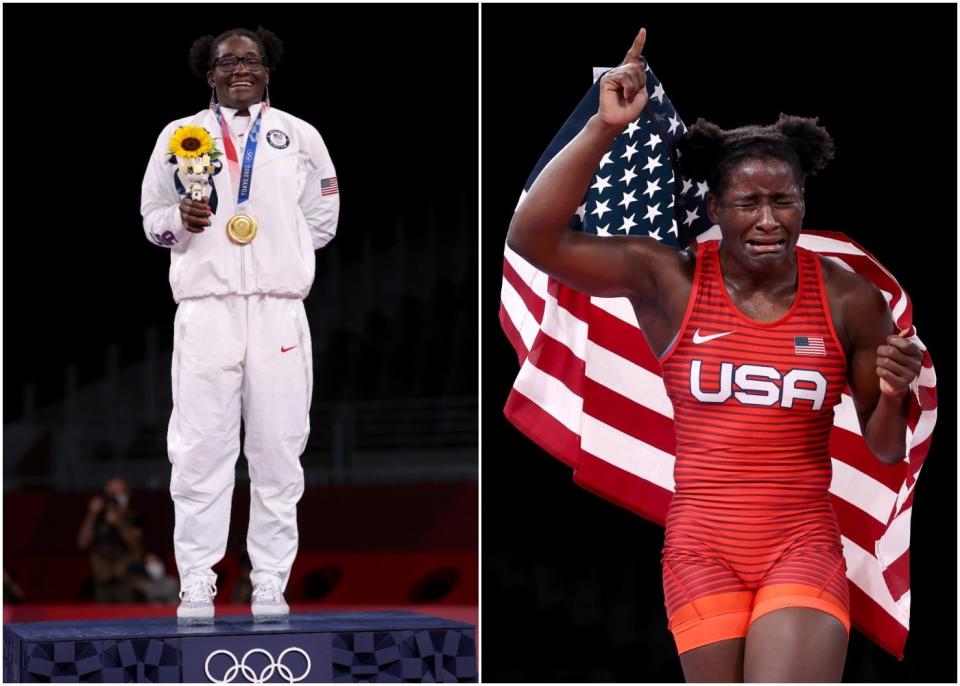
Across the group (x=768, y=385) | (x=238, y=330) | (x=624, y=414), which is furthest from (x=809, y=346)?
(x=238, y=330)

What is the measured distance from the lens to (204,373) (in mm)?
4492

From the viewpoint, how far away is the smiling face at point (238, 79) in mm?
4625

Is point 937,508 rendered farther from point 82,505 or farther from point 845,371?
point 82,505

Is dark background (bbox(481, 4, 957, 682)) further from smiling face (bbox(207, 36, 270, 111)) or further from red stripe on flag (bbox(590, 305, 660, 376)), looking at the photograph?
red stripe on flag (bbox(590, 305, 660, 376))

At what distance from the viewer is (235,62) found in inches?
182

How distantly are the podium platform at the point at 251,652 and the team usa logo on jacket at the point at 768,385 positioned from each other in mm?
1688

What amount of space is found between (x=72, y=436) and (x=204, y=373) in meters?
7.93

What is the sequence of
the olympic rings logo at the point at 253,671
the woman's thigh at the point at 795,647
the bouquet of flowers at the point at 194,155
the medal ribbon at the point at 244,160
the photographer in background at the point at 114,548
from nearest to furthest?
the woman's thigh at the point at 795,647 < the olympic rings logo at the point at 253,671 < the bouquet of flowers at the point at 194,155 < the medal ribbon at the point at 244,160 < the photographer in background at the point at 114,548

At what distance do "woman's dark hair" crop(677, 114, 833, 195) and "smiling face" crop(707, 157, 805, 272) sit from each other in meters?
0.03

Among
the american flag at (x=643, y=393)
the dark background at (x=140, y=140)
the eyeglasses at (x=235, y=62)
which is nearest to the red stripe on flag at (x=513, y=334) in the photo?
the american flag at (x=643, y=393)

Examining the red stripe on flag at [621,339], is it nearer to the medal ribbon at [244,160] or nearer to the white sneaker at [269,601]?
the medal ribbon at [244,160]

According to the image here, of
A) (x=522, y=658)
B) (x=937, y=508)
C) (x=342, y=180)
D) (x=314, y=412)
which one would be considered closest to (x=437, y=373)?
(x=314, y=412)

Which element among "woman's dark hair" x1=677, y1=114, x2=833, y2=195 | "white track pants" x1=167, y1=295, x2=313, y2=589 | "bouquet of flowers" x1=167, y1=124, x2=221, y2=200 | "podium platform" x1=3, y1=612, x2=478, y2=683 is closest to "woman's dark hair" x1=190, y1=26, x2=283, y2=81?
"bouquet of flowers" x1=167, y1=124, x2=221, y2=200

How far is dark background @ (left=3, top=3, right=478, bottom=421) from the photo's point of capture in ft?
31.1
